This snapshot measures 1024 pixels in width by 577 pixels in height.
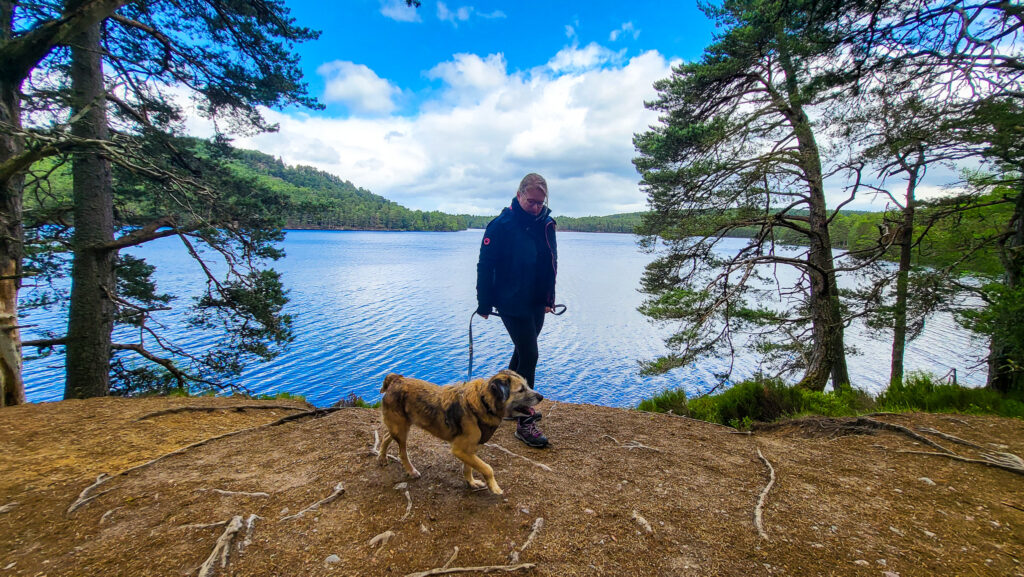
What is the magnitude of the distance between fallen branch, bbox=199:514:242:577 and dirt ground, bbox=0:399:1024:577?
0.10 ft

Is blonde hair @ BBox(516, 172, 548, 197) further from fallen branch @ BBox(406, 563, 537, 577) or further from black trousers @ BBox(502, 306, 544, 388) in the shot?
fallen branch @ BBox(406, 563, 537, 577)

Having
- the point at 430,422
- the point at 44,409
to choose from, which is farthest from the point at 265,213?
the point at 430,422

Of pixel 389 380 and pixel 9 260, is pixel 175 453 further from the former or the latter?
pixel 9 260

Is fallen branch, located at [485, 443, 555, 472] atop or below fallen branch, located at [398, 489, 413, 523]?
below

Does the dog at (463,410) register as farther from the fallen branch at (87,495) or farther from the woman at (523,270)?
the fallen branch at (87,495)

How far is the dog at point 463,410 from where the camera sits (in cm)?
273

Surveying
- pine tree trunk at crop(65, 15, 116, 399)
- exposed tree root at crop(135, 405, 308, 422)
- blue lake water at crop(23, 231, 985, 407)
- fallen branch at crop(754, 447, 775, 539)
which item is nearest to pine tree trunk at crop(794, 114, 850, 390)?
blue lake water at crop(23, 231, 985, 407)

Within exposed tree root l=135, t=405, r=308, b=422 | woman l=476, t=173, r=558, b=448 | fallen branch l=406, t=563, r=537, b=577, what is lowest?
exposed tree root l=135, t=405, r=308, b=422

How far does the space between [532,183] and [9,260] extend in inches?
272

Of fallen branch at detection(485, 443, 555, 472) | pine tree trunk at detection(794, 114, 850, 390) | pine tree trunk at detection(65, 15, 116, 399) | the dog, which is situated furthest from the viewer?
pine tree trunk at detection(794, 114, 850, 390)

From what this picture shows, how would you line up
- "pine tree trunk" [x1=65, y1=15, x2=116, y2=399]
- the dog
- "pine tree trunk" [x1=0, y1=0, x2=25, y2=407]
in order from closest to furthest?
the dog, "pine tree trunk" [x1=0, y1=0, x2=25, y2=407], "pine tree trunk" [x1=65, y1=15, x2=116, y2=399]

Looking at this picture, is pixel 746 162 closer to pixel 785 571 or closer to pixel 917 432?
pixel 917 432

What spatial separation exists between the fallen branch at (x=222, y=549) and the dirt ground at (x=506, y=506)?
3cm

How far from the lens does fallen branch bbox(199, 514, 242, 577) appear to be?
1.90 m
